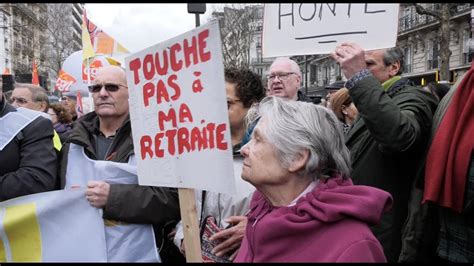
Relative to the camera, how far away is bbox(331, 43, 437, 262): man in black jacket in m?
2.24

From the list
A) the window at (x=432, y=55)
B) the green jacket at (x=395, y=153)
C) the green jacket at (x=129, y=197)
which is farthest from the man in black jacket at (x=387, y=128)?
the window at (x=432, y=55)

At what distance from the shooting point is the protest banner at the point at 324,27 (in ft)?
7.41

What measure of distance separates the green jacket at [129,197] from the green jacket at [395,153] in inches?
39.8

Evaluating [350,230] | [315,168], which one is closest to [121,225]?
[315,168]

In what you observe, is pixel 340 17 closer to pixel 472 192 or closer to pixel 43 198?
pixel 472 192

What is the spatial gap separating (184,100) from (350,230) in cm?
84

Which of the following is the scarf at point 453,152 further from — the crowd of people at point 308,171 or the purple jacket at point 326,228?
the purple jacket at point 326,228

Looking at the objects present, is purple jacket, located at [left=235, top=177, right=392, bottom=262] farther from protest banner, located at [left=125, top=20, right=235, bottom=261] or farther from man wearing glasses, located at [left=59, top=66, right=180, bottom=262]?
man wearing glasses, located at [left=59, top=66, right=180, bottom=262]

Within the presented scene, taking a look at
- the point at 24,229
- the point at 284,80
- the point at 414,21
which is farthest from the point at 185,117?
the point at 414,21

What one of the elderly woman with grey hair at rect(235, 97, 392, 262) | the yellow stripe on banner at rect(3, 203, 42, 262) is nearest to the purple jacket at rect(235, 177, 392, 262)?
the elderly woman with grey hair at rect(235, 97, 392, 262)

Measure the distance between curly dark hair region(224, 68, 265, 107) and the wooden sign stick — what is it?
0.75 m

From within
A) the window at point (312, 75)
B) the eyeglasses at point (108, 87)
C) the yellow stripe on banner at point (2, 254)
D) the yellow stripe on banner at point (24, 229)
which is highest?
the eyeglasses at point (108, 87)

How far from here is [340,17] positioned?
2.35 m

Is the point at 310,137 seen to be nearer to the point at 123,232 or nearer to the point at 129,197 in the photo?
the point at 129,197
